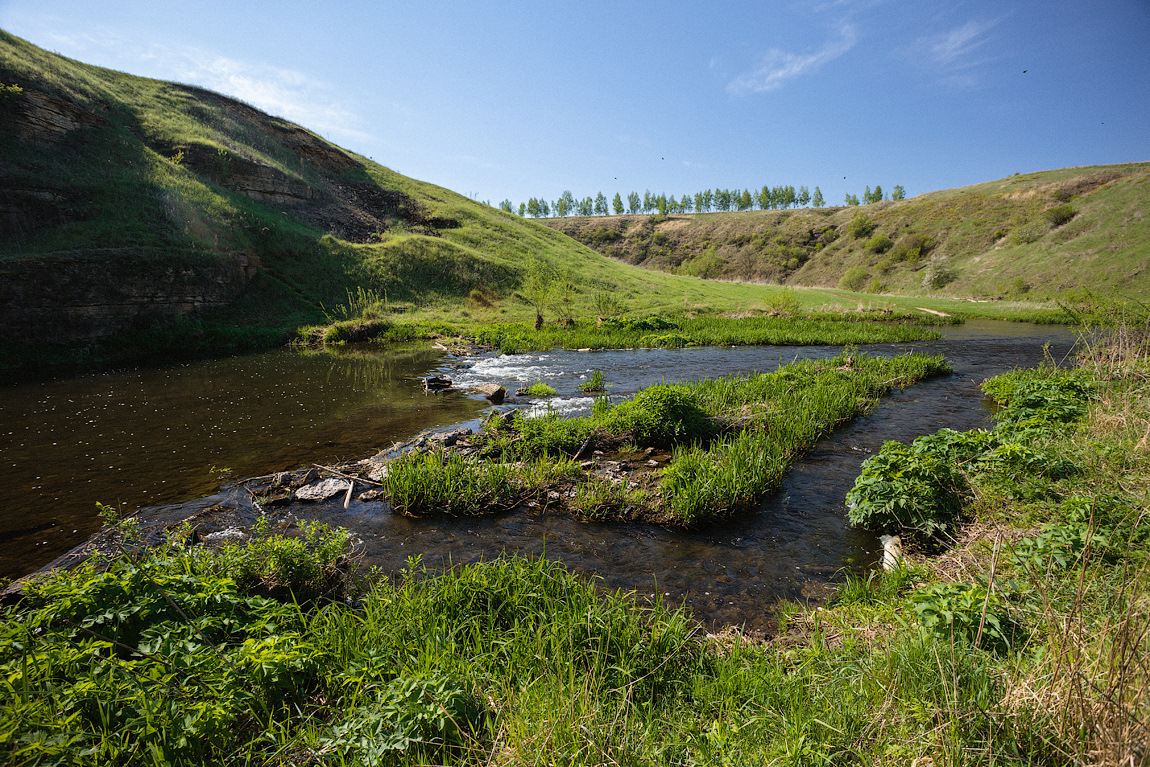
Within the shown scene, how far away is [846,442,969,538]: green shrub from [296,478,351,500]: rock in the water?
25.8 ft

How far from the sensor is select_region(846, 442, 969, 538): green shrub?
5711 mm

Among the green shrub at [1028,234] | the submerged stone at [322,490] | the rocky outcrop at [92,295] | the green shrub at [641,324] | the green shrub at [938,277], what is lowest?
the submerged stone at [322,490]

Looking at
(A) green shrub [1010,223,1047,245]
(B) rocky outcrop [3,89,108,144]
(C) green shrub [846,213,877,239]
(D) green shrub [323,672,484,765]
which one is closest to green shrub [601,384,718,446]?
(D) green shrub [323,672,484,765]

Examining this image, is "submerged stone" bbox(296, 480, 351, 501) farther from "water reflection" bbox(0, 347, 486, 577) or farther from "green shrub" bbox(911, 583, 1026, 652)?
"green shrub" bbox(911, 583, 1026, 652)

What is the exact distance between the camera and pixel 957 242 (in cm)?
7200

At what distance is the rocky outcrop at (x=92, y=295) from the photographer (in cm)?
1939

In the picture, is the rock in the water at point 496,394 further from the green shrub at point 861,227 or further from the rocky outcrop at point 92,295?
the green shrub at point 861,227

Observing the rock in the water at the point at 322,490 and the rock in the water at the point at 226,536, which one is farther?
the rock in the water at the point at 322,490

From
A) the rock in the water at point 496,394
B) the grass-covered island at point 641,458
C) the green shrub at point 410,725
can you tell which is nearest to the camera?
the green shrub at point 410,725

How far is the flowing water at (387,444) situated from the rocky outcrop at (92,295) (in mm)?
6588

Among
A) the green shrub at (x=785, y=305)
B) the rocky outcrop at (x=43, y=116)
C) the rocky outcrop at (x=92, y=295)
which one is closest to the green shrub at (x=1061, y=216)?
the green shrub at (x=785, y=305)

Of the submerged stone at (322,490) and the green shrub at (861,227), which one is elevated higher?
the green shrub at (861,227)

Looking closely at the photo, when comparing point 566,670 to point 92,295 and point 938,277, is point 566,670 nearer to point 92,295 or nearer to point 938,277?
point 92,295

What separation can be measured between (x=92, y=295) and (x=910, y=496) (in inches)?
1269
